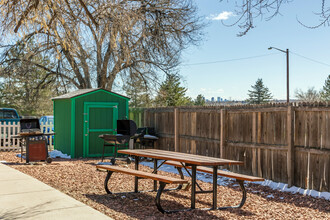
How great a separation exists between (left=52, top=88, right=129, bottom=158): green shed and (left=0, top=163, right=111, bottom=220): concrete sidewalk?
591cm

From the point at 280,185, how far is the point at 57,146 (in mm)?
9838

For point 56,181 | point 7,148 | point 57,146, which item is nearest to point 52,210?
point 56,181

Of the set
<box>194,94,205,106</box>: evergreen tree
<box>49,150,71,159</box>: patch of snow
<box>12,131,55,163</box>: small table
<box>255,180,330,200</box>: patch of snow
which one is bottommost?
<box>255,180,330,200</box>: patch of snow

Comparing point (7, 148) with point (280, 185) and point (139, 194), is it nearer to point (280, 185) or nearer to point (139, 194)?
point (139, 194)

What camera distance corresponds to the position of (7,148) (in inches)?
661

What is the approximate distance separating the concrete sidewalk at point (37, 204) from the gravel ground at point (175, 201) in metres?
0.33

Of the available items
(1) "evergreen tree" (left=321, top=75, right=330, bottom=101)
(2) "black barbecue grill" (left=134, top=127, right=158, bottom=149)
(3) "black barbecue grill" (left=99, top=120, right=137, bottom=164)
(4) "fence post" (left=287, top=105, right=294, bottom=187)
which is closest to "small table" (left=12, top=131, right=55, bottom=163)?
(3) "black barbecue grill" (left=99, top=120, right=137, bottom=164)

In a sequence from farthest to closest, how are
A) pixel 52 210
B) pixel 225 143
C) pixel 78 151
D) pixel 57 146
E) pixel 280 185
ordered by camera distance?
pixel 57 146, pixel 78 151, pixel 225 143, pixel 280 185, pixel 52 210

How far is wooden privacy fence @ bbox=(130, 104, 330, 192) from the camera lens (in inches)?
313

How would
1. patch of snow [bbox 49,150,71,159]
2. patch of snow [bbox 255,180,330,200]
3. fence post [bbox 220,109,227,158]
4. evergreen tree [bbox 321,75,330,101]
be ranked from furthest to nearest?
evergreen tree [bbox 321,75,330,101] → patch of snow [bbox 49,150,71,159] → fence post [bbox 220,109,227,158] → patch of snow [bbox 255,180,330,200]

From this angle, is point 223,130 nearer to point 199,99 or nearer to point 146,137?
point 146,137

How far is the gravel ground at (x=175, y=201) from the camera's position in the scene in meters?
6.09

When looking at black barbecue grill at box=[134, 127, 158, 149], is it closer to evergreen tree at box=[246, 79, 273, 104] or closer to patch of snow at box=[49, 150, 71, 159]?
patch of snow at box=[49, 150, 71, 159]

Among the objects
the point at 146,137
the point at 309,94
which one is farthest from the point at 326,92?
the point at 146,137
